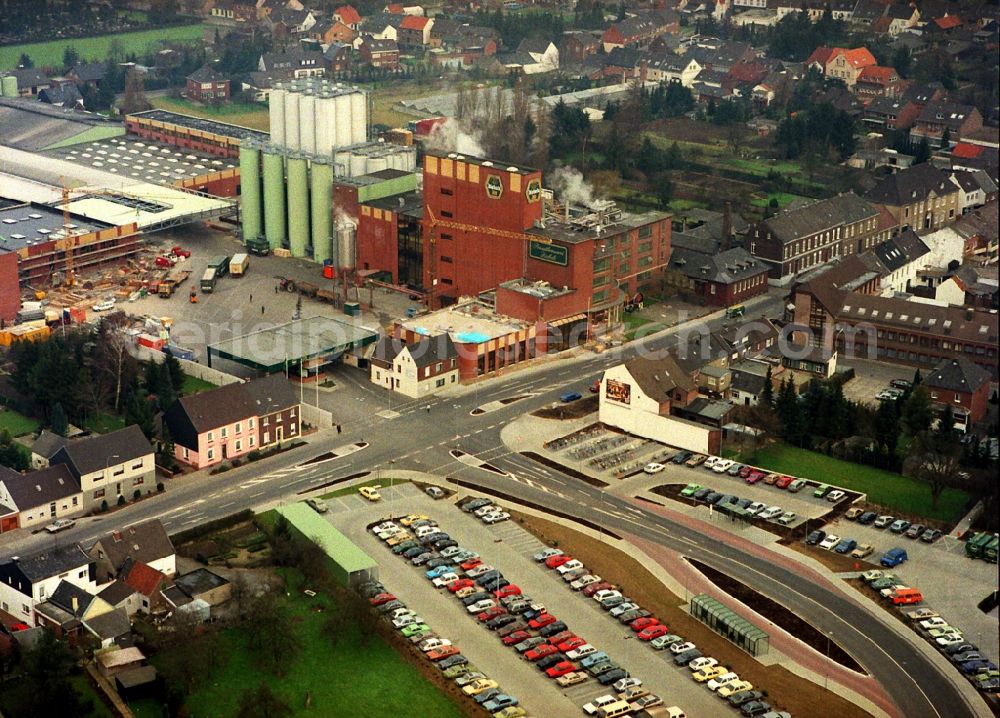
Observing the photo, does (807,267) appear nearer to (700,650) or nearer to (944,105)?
(944,105)

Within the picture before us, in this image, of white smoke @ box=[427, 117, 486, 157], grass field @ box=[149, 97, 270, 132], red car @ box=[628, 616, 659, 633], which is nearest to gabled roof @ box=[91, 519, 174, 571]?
red car @ box=[628, 616, 659, 633]

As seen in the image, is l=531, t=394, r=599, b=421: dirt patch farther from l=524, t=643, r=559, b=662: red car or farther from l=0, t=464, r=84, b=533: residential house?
l=0, t=464, r=84, b=533: residential house

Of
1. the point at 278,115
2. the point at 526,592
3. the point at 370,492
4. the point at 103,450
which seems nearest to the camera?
the point at 526,592

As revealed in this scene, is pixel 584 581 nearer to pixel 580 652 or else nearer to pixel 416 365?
pixel 580 652

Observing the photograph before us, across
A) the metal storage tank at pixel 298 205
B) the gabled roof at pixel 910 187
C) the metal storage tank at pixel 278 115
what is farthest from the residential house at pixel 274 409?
the gabled roof at pixel 910 187

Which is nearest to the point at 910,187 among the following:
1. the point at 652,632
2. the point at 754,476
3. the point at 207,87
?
the point at 754,476

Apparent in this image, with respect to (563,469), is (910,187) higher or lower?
higher

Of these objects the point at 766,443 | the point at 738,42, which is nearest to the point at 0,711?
the point at 766,443
